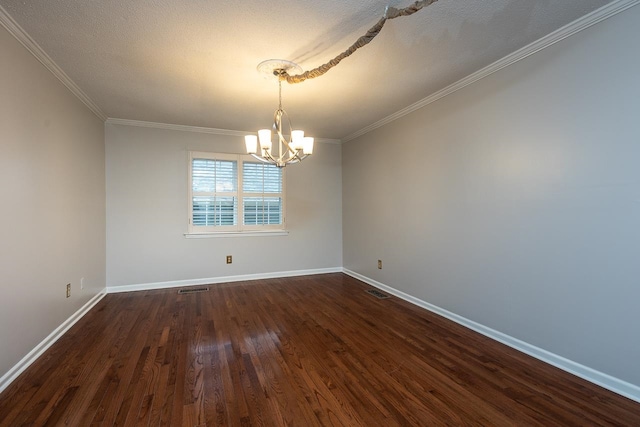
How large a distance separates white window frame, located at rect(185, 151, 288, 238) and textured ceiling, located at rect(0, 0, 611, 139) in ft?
3.64

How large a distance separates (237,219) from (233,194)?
39cm

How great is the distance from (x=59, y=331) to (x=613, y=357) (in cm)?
417

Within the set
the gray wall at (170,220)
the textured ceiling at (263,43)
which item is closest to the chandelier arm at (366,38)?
the textured ceiling at (263,43)

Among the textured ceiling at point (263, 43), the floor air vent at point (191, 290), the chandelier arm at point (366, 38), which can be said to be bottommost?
the floor air vent at point (191, 290)

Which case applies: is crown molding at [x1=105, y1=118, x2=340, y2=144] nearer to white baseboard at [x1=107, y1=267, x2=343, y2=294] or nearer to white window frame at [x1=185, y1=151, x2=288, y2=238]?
white window frame at [x1=185, y1=151, x2=288, y2=238]

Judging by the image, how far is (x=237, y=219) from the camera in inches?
174

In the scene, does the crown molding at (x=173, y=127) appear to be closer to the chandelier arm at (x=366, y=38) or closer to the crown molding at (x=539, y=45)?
the chandelier arm at (x=366, y=38)

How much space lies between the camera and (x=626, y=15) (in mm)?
1717

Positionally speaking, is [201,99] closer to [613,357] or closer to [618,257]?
[618,257]

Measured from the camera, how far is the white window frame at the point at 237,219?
4.16 m

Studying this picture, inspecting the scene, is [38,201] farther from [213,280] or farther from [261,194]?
[261,194]

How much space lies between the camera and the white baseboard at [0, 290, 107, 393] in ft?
6.03

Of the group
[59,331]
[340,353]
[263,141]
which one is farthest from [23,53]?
[340,353]

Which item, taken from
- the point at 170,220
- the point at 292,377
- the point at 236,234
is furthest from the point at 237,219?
the point at 292,377
